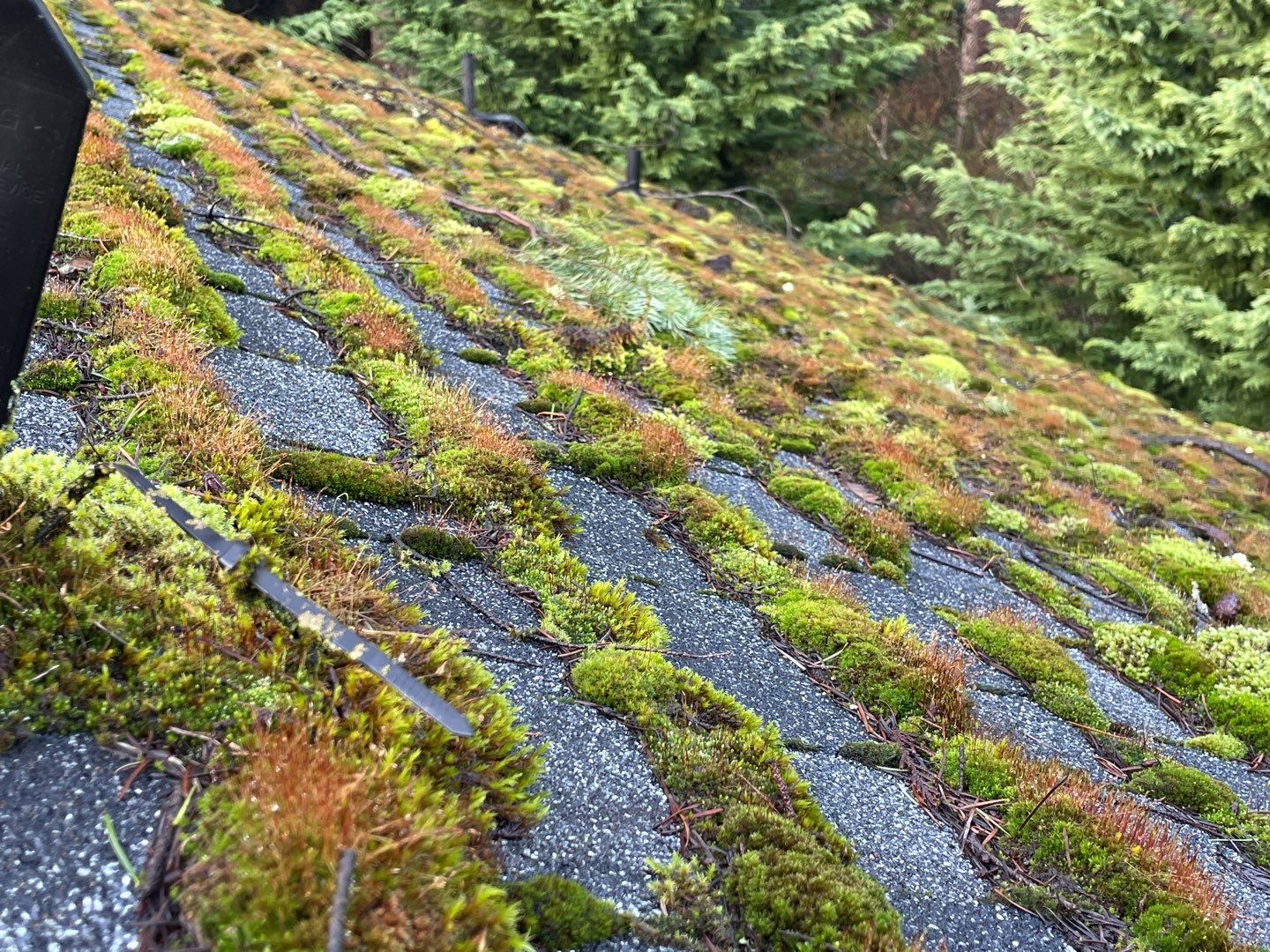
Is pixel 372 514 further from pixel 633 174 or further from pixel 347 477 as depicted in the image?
pixel 633 174

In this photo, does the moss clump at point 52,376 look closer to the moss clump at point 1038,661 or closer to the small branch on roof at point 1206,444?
the moss clump at point 1038,661

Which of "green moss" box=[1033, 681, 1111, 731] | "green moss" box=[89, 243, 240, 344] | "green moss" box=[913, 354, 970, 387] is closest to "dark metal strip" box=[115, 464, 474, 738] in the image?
"green moss" box=[89, 243, 240, 344]

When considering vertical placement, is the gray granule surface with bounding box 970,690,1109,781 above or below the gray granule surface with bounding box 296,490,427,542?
above

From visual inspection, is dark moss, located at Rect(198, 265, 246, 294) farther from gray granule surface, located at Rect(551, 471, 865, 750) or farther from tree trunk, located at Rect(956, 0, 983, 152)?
tree trunk, located at Rect(956, 0, 983, 152)

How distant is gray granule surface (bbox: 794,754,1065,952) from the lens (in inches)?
104

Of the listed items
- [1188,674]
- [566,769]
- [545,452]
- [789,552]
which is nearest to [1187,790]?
[1188,674]

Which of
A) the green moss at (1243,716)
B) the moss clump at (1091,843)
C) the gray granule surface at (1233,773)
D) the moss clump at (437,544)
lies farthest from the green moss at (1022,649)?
the moss clump at (437,544)

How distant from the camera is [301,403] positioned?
4.45 meters

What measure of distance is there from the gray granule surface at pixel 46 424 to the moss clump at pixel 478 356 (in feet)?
9.46

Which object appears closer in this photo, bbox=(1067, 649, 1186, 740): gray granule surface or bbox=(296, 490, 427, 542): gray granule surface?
bbox=(296, 490, 427, 542): gray granule surface

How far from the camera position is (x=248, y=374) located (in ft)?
14.8

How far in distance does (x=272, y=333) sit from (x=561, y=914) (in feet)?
13.6

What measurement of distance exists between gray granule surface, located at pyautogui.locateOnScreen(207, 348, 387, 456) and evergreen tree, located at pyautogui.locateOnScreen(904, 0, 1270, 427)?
38.8 ft

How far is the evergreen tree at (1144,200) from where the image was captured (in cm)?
1285
